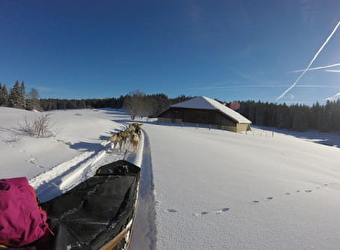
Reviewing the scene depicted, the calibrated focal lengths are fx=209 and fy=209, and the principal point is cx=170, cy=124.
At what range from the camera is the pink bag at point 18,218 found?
168 centimetres

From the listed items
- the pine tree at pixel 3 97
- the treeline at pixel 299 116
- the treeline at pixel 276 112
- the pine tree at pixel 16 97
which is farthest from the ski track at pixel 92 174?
the treeline at pixel 299 116

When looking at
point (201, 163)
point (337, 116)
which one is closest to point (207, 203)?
point (201, 163)

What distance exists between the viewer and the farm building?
129ft

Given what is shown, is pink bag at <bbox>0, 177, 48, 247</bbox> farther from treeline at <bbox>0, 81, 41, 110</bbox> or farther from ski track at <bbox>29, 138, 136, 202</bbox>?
treeline at <bbox>0, 81, 41, 110</bbox>

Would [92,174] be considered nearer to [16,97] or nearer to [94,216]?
[94,216]

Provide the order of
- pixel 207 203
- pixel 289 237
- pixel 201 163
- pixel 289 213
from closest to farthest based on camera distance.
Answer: pixel 289 237 < pixel 289 213 < pixel 207 203 < pixel 201 163

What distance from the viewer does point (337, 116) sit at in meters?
77.4

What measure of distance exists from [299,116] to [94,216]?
9607 cm

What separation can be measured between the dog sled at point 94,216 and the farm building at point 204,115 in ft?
122

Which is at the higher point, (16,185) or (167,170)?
(16,185)

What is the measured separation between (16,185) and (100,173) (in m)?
2.35

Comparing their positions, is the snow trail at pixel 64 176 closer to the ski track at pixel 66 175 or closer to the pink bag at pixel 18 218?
the ski track at pixel 66 175

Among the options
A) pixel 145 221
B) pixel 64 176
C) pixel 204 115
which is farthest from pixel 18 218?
pixel 204 115

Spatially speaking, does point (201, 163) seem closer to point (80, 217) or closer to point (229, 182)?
point (229, 182)
